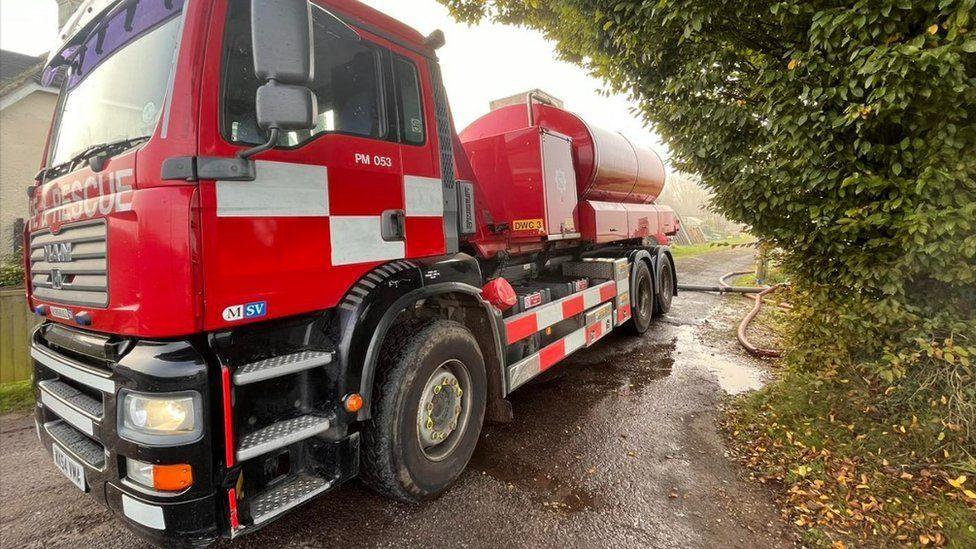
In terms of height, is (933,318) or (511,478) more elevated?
(933,318)

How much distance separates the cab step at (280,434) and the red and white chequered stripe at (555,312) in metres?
1.60

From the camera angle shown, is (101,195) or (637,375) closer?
(101,195)

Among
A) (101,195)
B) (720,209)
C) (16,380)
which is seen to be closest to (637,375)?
(720,209)

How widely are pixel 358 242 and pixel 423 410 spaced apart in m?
1.05

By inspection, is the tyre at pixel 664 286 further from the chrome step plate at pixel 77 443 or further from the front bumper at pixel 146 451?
the chrome step plate at pixel 77 443

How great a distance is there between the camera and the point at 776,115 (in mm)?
3145

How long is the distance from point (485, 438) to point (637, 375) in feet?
7.05

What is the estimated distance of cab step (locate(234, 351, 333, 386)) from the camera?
5.93 feet

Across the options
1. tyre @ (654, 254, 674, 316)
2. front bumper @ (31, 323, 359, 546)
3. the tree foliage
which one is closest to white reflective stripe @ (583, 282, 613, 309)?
the tree foliage

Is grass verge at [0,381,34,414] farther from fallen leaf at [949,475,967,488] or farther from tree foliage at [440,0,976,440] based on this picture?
fallen leaf at [949,475,967,488]

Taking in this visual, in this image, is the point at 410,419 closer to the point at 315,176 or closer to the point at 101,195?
the point at 315,176

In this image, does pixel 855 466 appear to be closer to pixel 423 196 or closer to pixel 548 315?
pixel 548 315

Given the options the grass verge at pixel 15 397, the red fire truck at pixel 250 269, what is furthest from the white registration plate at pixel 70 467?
the grass verge at pixel 15 397

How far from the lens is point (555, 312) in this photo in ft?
13.4
